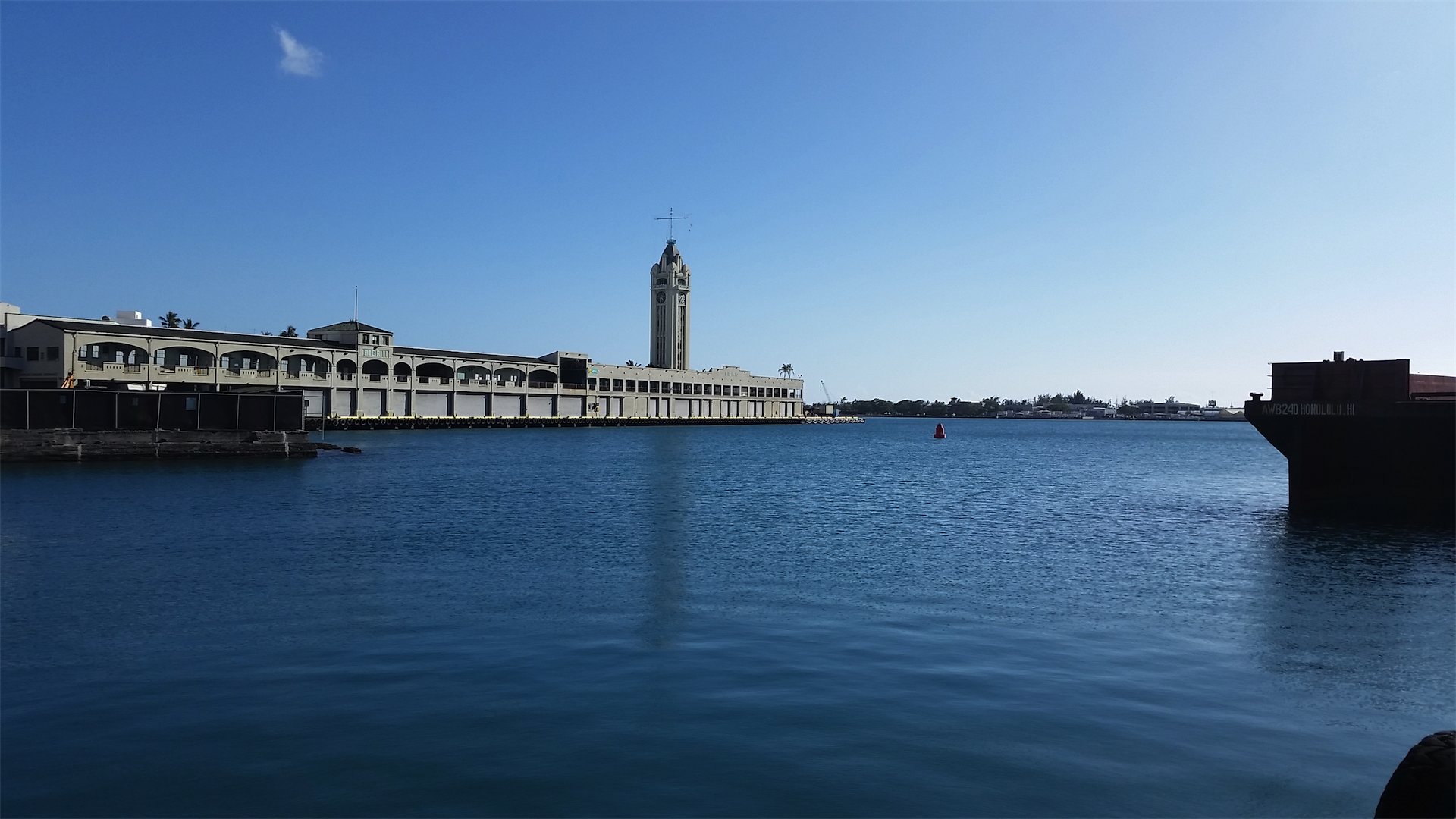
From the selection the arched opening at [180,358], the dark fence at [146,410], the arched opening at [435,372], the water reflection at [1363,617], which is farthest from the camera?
the arched opening at [435,372]

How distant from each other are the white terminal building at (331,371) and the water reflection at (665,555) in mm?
61813

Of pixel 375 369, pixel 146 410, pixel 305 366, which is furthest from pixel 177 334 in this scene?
pixel 146 410

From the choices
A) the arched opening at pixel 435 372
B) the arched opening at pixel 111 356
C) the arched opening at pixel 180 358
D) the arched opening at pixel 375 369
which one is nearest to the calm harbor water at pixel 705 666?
the arched opening at pixel 111 356

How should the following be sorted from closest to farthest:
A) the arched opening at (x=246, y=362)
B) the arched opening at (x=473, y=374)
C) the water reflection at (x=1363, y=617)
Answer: the water reflection at (x=1363, y=617) → the arched opening at (x=246, y=362) → the arched opening at (x=473, y=374)

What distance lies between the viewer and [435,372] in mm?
143875

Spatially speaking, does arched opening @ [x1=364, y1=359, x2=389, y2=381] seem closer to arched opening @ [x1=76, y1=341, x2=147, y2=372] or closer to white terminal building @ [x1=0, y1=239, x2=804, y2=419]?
white terminal building @ [x1=0, y1=239, x2=804, y2=419]

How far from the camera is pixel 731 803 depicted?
9.18 m

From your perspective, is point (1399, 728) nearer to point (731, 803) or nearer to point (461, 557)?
point (731, 803)

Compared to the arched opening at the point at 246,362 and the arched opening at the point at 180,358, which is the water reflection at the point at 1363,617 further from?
the arched opening at the point at 246,362

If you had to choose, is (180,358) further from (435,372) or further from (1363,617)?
(1363,617)

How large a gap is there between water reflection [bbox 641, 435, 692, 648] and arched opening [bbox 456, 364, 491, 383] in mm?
92370

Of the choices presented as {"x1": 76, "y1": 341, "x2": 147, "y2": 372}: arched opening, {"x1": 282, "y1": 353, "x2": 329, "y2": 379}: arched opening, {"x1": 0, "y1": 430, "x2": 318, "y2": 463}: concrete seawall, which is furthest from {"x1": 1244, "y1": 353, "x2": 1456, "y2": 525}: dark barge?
{"x1": 282, "y1": 353, "x2": 329, "y2": 379}: arched opening

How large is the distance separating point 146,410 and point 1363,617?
78.2 meters

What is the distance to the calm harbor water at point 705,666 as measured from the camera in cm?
966
